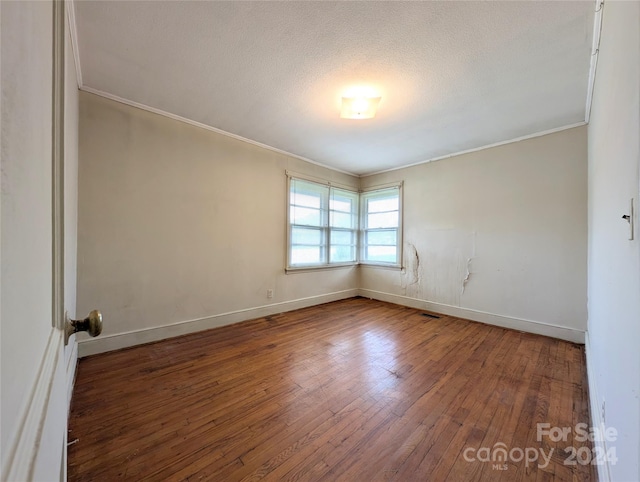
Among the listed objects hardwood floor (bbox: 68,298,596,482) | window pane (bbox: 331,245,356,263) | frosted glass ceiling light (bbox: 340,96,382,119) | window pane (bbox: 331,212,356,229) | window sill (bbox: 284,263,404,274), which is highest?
frosted glass ceiling light (bbox: 340,96,382,119)

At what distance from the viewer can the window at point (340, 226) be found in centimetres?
414

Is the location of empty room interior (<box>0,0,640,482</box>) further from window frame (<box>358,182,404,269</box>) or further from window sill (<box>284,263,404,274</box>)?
window frame (<box>358,182,404,269</box>)

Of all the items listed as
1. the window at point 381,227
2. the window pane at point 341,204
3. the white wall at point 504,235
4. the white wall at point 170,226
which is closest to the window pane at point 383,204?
the window at point 381,227

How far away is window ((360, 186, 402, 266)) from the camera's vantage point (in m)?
4.61

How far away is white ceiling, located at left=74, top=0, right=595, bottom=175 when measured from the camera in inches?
61.8

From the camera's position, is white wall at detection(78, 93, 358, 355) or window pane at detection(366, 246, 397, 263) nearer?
white wall at detection(78, 93, 358, 355)

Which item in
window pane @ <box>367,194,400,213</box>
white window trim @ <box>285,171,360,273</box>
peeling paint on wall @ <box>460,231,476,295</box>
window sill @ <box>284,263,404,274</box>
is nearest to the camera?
peeling paint on wall @ <box>460,231,476,295</box>

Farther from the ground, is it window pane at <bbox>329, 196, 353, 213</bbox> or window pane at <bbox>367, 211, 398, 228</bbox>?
window pane at <bbox>329, 196, 353, 213</bbox>

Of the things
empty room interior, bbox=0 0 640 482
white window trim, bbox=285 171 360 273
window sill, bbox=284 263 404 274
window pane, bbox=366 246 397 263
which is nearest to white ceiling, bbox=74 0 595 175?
empty room interior, bbox=0 0 640 482

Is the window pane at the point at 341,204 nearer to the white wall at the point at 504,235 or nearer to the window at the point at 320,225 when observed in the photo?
the window at the point at 320,225

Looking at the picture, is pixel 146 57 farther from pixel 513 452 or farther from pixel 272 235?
pixel 513 452

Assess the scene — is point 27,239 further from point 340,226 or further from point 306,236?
point 340,226

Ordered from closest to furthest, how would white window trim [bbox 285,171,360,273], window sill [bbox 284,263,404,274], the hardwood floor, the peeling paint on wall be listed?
the hardwood floor, the peeling paint on wall, white window trim [bbox 285,171,360,273], window sill [bbox 284,263,404,274]

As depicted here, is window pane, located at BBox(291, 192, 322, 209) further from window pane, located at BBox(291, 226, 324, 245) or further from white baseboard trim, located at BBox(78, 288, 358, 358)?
white baseboard trim, located at BBox(78, 288, 358, 358)
